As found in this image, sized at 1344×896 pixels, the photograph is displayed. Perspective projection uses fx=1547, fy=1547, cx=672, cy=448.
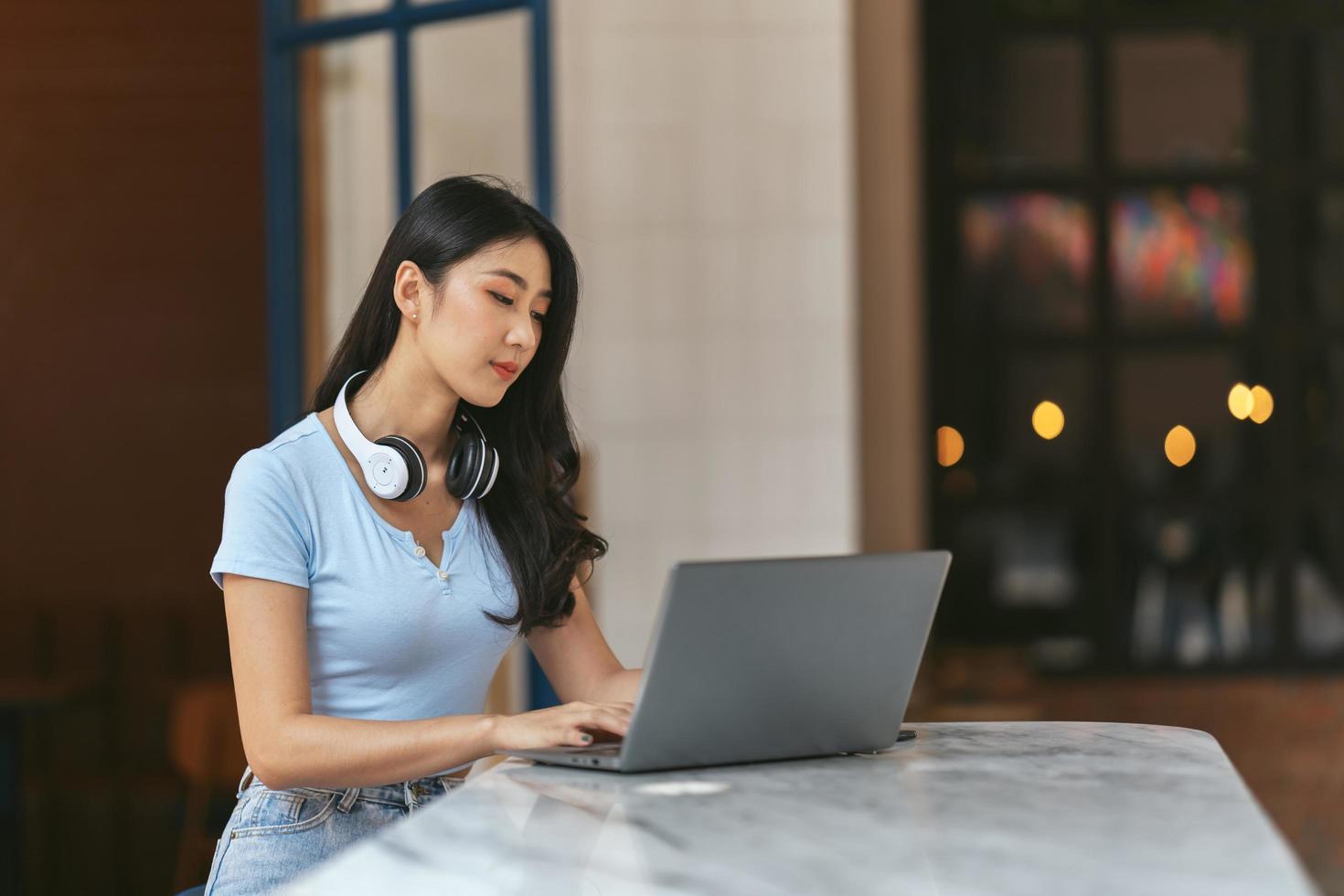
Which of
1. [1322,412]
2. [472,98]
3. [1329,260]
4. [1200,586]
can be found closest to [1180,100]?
[1329,260]

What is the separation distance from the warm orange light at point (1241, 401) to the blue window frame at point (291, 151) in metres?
2.77

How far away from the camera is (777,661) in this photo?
1.35 meters

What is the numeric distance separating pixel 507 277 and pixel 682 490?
6.50ft

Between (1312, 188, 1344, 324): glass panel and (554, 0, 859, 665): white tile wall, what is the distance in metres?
1.99

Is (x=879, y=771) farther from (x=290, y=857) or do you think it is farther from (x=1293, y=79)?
(x=1293, y=79)

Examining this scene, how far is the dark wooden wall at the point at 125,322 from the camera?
5.31 metres

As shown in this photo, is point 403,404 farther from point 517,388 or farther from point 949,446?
point 949,446

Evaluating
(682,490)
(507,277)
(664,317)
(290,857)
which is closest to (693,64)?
(664,317)

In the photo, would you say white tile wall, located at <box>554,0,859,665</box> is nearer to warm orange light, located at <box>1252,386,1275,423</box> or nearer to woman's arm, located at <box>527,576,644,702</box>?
woman's arm, located at <box>527,576,644,702</box>

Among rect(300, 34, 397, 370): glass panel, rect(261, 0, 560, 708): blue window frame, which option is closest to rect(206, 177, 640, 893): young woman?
rect(261, 0, 560, 708): blue window frame

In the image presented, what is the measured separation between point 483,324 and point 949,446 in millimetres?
3341

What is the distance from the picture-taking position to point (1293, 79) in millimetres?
4898

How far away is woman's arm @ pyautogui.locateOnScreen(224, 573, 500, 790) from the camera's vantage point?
1508mm

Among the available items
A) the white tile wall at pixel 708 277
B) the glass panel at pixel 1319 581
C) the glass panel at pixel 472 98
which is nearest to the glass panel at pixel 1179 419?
the glass panel at pixel 1319 581
